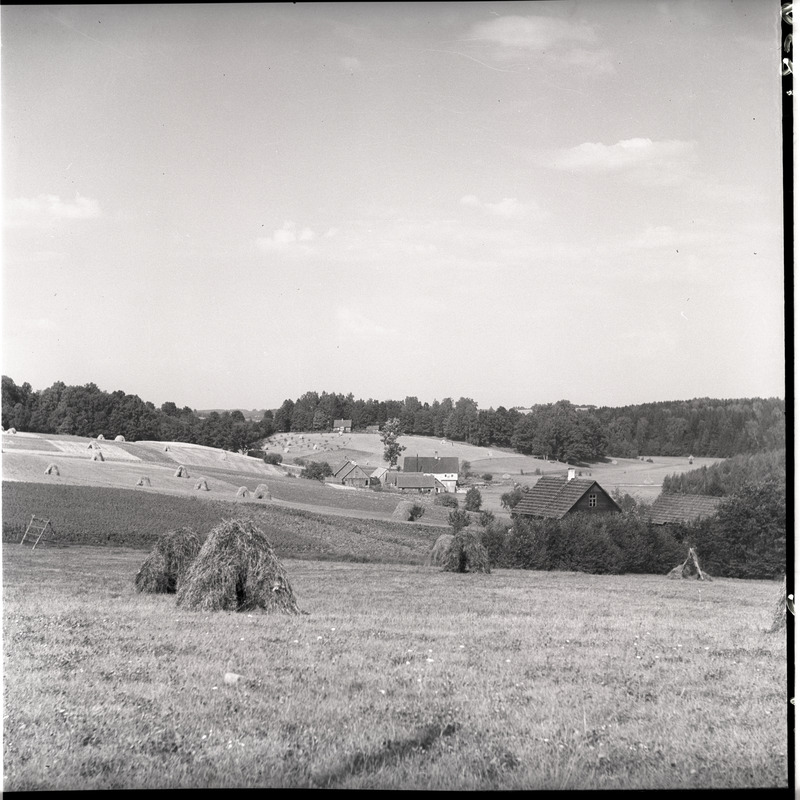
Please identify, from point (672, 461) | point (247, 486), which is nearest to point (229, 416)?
point (247, 486)

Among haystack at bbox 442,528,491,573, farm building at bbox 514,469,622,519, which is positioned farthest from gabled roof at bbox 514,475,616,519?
haystack at bbox 442,528,491,573

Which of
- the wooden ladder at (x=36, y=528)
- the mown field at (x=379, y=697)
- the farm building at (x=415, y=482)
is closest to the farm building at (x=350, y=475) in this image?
the farm building at (x=415, y=482)

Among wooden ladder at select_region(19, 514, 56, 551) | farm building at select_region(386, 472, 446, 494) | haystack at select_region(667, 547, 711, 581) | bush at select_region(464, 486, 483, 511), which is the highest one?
farm building at select_region(386, 472, 446, 494)

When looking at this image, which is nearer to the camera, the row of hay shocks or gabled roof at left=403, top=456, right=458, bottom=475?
the row of hay shocks

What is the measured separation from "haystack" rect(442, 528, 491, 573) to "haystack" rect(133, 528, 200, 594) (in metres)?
4.31

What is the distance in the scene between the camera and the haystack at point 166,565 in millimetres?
8461

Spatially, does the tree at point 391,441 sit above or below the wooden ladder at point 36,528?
above

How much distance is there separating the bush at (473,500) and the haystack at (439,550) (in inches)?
30.3

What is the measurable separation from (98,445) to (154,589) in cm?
298

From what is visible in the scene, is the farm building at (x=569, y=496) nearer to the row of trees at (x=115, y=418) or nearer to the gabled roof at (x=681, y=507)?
the gabled roof at (x=681, y=507)

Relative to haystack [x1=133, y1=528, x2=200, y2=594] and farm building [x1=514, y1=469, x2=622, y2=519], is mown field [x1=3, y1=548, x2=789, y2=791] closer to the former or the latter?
haystack [x1=133, y1=528, x2=200, y2=594]

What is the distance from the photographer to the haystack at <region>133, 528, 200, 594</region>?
846cm

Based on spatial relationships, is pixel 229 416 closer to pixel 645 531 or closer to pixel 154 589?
pixel 154 589

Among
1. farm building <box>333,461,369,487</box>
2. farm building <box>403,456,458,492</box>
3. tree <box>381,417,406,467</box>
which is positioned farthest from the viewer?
farm building <box>333,461,369,487</box>
